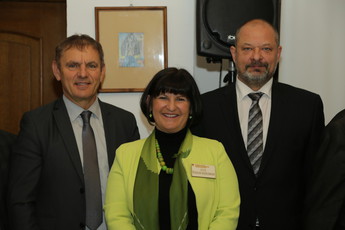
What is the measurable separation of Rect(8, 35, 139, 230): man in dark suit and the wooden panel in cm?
167

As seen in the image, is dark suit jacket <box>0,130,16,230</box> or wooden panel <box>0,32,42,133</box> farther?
wooden panel <box>0,32,42,133</box>

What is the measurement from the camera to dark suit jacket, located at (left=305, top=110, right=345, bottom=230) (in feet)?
6.32

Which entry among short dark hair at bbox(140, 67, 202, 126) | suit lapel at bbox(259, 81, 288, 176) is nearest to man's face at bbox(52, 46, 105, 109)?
short dark hair at bbox(140, 67, 202, 126)

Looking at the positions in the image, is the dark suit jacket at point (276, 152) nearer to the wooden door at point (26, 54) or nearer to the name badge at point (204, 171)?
the name badge at point (204, 171)

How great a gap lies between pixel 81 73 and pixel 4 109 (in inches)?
75.9

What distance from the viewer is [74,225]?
204cm

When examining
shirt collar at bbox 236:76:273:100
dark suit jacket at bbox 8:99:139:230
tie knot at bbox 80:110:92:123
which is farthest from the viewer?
shirt collar at bbox 236:76:273:100

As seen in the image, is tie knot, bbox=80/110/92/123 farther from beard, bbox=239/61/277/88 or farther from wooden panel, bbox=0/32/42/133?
wooden panel, bbox=0/32/42/133

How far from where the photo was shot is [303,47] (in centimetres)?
332

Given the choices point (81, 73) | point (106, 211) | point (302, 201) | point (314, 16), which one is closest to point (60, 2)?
point (81, 73)

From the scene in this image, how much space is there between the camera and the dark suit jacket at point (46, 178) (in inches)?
77.9

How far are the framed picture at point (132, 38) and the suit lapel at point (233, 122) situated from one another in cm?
94

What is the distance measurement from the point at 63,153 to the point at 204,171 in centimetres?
68

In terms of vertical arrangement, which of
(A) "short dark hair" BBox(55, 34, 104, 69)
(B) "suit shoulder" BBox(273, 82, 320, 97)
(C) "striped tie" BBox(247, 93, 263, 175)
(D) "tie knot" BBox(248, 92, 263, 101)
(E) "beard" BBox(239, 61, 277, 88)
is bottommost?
(C) "striped tie" BBox(247, 93, 263, 175)
